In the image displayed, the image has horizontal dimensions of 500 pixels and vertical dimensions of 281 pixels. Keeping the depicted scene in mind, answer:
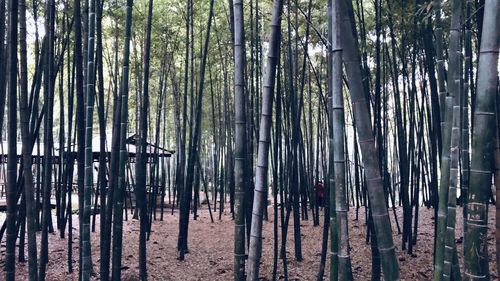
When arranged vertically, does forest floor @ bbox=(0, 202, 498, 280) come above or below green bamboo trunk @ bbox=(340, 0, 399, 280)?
below

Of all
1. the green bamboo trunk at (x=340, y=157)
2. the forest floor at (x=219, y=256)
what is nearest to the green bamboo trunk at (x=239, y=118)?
the green bamboo trunk at (x=340, y=157)

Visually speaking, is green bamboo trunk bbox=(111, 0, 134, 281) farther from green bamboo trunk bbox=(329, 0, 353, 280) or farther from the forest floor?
green bamboo trunk bbox=(329, 0, 353, 280)

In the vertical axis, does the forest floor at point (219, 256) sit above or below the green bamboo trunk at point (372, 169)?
below

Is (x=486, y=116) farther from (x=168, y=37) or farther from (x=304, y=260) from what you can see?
(x=168, y=37)

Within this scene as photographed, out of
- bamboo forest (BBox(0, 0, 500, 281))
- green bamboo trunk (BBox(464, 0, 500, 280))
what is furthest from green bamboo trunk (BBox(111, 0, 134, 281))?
green bamboo trunk (BBox(464, 0, 500, 280))

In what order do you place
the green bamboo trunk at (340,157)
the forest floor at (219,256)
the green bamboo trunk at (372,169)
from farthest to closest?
the forest floor at (219,256)
the green bamboo trunk at (340,157)
the green bamboo trunk at (372,169)

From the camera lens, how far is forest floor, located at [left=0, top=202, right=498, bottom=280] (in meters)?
4.85

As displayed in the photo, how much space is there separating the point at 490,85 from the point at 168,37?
7004 mm

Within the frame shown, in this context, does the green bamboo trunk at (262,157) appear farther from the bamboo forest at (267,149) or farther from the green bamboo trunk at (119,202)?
the green bamboo trunk at (119,202)

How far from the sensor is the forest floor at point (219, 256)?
485 centimetres

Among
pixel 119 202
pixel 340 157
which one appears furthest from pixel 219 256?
pixel 340 157

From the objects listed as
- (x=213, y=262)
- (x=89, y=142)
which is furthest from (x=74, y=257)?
(x=89, y=142)

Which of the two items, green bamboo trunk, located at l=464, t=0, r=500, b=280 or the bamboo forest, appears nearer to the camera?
green bamboo trunk, located at l=464, t=0, r=500, b=280

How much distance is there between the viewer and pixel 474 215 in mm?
1507
